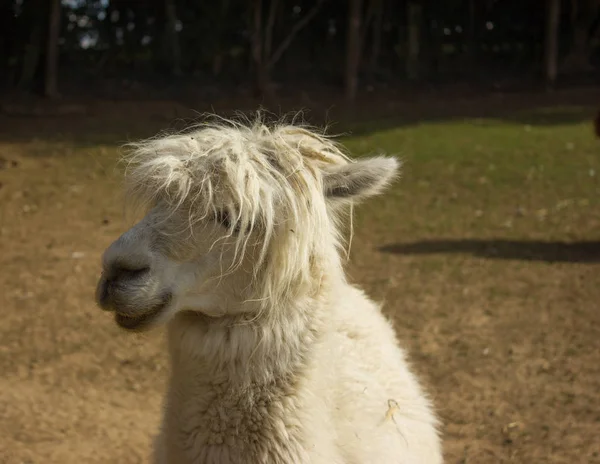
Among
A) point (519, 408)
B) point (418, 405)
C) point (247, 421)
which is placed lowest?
point (519, 408)

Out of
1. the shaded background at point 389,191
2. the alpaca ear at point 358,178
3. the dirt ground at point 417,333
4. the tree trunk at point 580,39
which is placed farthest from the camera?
the tree trunk at point 580,39

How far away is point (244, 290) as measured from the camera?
107 inches

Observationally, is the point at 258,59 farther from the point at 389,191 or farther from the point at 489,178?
the point at 389,191

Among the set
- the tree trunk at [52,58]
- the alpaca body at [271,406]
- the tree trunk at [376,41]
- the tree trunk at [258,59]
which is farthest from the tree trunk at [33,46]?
the alpaca body at [271,406]

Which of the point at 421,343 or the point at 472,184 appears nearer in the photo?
the point at 421,343

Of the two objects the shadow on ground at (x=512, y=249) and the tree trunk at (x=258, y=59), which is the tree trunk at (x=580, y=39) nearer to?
the tree trunk at (x=258, y=59)

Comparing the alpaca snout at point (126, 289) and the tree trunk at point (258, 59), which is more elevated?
the tree trunk at point (258, 59)

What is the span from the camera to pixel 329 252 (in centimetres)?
289

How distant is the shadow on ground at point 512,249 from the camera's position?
784 centimetres

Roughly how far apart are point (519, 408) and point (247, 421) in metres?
2.80

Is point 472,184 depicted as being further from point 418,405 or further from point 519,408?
point 418,405

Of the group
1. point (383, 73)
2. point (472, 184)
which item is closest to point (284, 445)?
point (472, 184)

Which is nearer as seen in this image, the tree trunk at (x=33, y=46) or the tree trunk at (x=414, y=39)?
the tree trunk at (x=33, y=46)

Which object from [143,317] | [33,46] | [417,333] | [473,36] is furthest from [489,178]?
[33,46]
